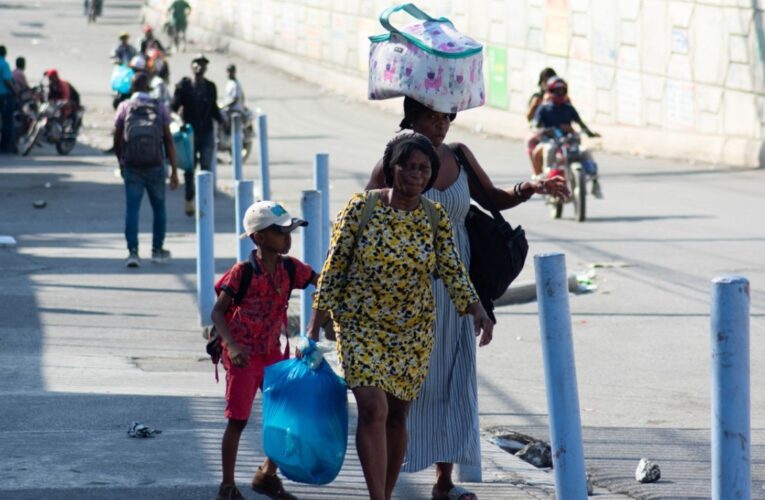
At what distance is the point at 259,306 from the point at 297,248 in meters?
9.38

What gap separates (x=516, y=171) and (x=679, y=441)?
56.8 feet

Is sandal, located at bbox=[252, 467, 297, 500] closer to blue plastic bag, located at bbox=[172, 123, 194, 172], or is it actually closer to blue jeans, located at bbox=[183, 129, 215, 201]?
blue plastic bag, located at bbox=[172, 123, 194, 172]

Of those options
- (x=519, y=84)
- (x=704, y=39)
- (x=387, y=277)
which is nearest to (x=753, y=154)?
(x=704, y=39)

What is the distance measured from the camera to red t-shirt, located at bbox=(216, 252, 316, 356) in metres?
6.60

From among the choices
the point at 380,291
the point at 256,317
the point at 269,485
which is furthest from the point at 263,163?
the point at 380,291

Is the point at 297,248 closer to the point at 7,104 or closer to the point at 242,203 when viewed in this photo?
the point at 242,203

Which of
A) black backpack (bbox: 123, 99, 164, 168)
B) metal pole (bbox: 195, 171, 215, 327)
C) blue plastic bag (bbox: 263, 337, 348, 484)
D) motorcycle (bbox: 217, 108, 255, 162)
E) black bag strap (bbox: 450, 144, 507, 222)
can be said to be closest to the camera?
blue plastic bag (bbox: 263, 337, 348, 484)

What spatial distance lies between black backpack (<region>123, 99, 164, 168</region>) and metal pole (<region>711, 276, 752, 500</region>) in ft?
31.8

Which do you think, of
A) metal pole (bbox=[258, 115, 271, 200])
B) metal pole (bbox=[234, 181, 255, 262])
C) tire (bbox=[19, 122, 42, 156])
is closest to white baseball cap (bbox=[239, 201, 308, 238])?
metal pole (bbox=[234, 181, 255, 262])

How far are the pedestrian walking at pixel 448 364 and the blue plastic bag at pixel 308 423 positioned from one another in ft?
1.57

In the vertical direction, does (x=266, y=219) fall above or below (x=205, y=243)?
above

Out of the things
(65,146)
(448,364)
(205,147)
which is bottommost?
(65,146)

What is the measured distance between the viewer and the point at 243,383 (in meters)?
6.64

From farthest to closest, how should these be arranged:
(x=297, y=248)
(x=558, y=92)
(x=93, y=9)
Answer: (x=93, y=9) → (x=558, y=92) → (x=297, y=248)
